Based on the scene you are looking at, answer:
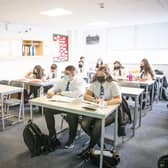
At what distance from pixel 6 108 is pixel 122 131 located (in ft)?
9.66

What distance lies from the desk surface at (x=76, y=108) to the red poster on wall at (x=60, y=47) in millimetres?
4783

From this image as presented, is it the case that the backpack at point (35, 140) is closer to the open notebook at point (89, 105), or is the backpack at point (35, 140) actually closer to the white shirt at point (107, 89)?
the open notebook at point (89, 105)

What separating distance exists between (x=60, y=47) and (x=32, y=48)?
1.57 metres

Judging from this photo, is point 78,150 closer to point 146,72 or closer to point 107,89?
point 107,89

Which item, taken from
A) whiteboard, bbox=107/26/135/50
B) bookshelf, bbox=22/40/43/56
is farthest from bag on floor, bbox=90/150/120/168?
whiteboard, bbox=107/26/135/50

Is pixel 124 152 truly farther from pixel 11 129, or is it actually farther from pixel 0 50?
pixel 0 50

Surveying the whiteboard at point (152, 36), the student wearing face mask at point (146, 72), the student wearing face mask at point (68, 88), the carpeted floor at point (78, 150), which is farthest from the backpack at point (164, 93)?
the student wearing face mask at point (68, 88)

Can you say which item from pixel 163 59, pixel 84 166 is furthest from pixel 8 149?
pixel 163 59

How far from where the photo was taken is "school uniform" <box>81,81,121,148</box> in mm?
2475

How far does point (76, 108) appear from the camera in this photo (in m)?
2.39

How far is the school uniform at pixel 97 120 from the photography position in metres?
2.48

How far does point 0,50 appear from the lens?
209 inches

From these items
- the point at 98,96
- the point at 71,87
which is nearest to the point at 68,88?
the point at 71,87

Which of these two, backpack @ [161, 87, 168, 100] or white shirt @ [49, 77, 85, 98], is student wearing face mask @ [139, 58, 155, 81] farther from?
white shirt @ [49, 77, 85, 98]
